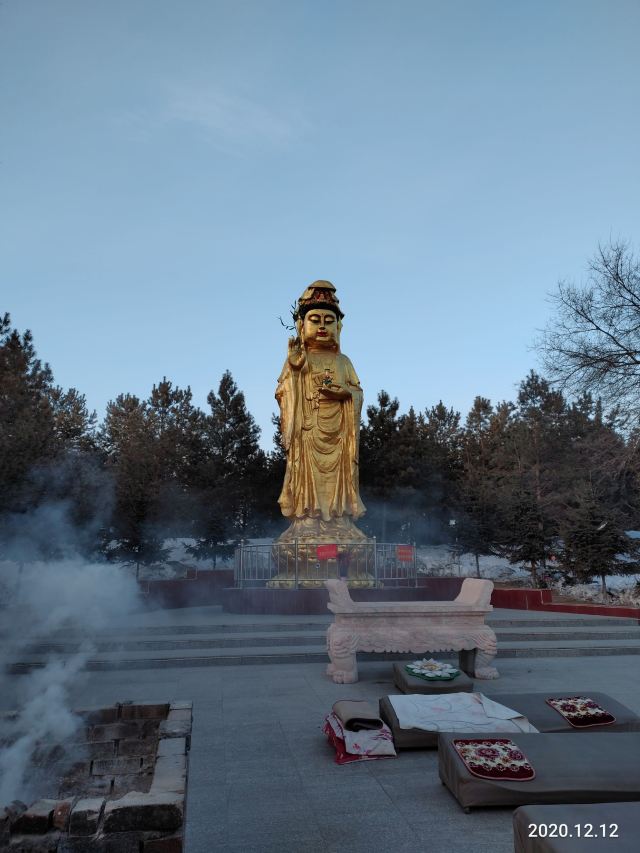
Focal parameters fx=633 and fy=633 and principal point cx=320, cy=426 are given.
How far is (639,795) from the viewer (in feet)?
10.9

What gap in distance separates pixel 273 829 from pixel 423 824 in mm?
790

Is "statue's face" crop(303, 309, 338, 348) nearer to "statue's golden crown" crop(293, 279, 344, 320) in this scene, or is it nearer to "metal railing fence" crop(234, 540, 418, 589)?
"statue's golden crown" crop(293, 279, 344, 320)

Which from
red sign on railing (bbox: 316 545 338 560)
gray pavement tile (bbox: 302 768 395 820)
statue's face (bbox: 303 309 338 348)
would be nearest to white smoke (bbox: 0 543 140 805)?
gray pavement tile (bbox: 302 768 395 820)

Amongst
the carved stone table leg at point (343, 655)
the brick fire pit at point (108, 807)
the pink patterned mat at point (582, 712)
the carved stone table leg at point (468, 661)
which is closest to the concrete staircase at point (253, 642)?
the carved stone table leg at point (468, 661)

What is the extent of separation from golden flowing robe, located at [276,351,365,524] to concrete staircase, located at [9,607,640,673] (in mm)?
4170

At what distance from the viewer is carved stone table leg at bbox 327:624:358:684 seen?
677 centimetres

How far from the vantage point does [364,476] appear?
1137 inches

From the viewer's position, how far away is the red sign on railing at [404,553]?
13633 mm

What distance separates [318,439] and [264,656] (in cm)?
765

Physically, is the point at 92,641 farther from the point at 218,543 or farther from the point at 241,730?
the point at 218,543

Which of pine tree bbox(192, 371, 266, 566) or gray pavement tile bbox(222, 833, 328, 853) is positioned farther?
pine tree bbox(192, 371, 266, 566)

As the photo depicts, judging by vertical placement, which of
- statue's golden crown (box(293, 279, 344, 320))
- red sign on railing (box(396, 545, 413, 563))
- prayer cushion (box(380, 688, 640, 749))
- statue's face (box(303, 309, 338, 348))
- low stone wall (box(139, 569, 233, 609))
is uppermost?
statue's golden crown (box(293, 279, 344, 320))

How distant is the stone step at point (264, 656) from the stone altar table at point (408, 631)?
4.04 feet

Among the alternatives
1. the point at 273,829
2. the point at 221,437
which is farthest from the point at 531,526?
the point at 273,829
